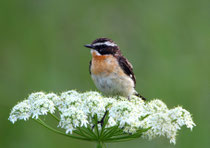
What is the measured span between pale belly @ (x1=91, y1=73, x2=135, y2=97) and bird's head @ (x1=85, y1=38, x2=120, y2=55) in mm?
470

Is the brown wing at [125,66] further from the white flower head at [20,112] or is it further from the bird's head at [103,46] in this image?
the white flower head at [20,112]

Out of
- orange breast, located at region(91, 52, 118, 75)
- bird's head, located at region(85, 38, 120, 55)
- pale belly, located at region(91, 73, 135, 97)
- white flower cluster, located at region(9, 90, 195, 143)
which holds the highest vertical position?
bird's head, located at region(85, 38, 120, 55)

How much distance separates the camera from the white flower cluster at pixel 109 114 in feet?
15.4

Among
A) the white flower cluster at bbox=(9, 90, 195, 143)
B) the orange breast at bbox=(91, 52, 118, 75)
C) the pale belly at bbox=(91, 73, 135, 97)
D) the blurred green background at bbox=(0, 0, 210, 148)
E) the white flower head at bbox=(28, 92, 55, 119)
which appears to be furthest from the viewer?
the blurred green background at bbox=(0, 0, 210, 148)

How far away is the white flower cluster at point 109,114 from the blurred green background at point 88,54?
2.58m

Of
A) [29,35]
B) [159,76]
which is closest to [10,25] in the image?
[29,35]

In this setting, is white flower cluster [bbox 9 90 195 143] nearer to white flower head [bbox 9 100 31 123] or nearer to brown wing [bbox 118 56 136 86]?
white flower head [bbox 9 100 31 123]

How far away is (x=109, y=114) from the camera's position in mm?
4820

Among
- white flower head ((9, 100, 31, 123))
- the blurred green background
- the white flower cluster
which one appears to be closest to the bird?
the blurred green background

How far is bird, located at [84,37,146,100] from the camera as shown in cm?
708

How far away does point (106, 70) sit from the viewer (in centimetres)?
716

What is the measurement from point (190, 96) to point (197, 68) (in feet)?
2.62

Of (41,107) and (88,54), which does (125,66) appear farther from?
(41,107)

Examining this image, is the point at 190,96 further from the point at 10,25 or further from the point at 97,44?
the point at 10,25
